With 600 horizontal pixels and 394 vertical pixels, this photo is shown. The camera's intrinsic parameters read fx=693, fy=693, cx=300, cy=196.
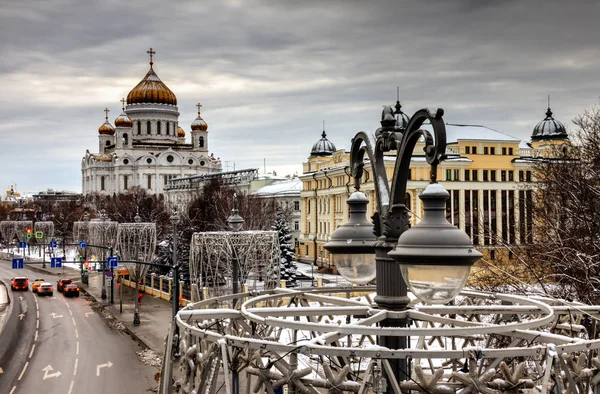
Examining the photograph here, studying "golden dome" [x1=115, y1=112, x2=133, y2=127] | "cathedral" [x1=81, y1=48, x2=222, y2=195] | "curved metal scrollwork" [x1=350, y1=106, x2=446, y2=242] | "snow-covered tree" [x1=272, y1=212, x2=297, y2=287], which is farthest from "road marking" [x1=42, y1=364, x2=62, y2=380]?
"golden dome" [x1=115, y1=112, x2=133, y2=127]

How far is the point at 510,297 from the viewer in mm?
6586

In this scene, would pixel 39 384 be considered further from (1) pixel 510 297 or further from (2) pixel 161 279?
(2) pixel 161 279

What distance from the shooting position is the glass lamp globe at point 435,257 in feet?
14.2

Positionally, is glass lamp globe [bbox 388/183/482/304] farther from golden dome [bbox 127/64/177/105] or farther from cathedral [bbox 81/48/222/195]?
golden dome [bbox 127/64/177/105]

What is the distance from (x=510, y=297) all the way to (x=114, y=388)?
16812 millimetres

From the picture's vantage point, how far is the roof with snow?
8303cm

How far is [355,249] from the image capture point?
20.2 feet

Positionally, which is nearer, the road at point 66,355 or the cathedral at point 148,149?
the road at point 66,355

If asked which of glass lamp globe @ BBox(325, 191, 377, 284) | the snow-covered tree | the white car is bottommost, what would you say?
the white car

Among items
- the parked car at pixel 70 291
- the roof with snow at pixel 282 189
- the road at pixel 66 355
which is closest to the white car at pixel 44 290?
the parked car at pixel 70 291

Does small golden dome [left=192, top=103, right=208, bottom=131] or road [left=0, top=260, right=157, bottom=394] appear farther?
small golden dome [left=192, top=103, right=208, bottom=131]

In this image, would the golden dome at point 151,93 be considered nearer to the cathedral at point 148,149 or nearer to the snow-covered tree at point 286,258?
the cathedral at point 148,149

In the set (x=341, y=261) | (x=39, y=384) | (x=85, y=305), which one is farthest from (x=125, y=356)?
(x=341, y=261)

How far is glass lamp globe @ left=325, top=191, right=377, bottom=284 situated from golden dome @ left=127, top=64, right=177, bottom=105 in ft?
459
